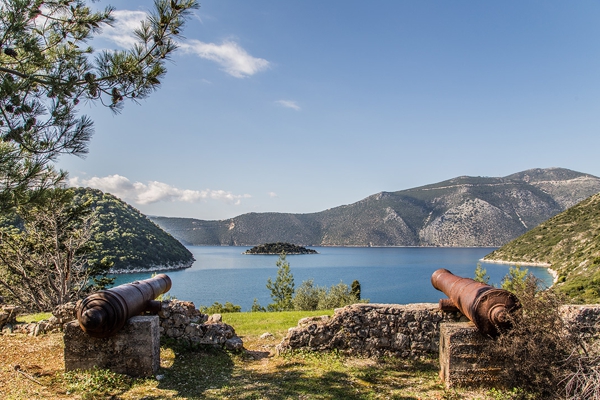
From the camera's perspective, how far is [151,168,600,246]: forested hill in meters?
134

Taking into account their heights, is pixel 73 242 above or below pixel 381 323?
above

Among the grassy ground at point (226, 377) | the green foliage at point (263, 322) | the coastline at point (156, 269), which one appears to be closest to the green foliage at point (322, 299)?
the green foliage at point (263, 322)

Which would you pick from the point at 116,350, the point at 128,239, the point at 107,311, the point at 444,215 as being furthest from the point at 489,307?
the point at 444,215

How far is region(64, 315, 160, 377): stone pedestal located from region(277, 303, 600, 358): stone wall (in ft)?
9.44

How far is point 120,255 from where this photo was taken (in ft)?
169

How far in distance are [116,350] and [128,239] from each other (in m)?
53.7

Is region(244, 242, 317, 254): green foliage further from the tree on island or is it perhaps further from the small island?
the tree on island

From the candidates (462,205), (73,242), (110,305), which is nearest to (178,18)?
(110,305)

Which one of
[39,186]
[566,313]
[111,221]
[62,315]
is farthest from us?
[111,221]

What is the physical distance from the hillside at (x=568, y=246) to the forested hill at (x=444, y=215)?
49360 mm

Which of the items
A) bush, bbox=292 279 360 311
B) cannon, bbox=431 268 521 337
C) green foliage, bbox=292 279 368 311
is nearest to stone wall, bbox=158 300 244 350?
cannon, bbox=431 268 521 337

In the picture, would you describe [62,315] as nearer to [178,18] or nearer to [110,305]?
[110,305]

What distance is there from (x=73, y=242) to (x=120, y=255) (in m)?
36.6

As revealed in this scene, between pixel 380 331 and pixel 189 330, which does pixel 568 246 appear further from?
pixel 189 330
